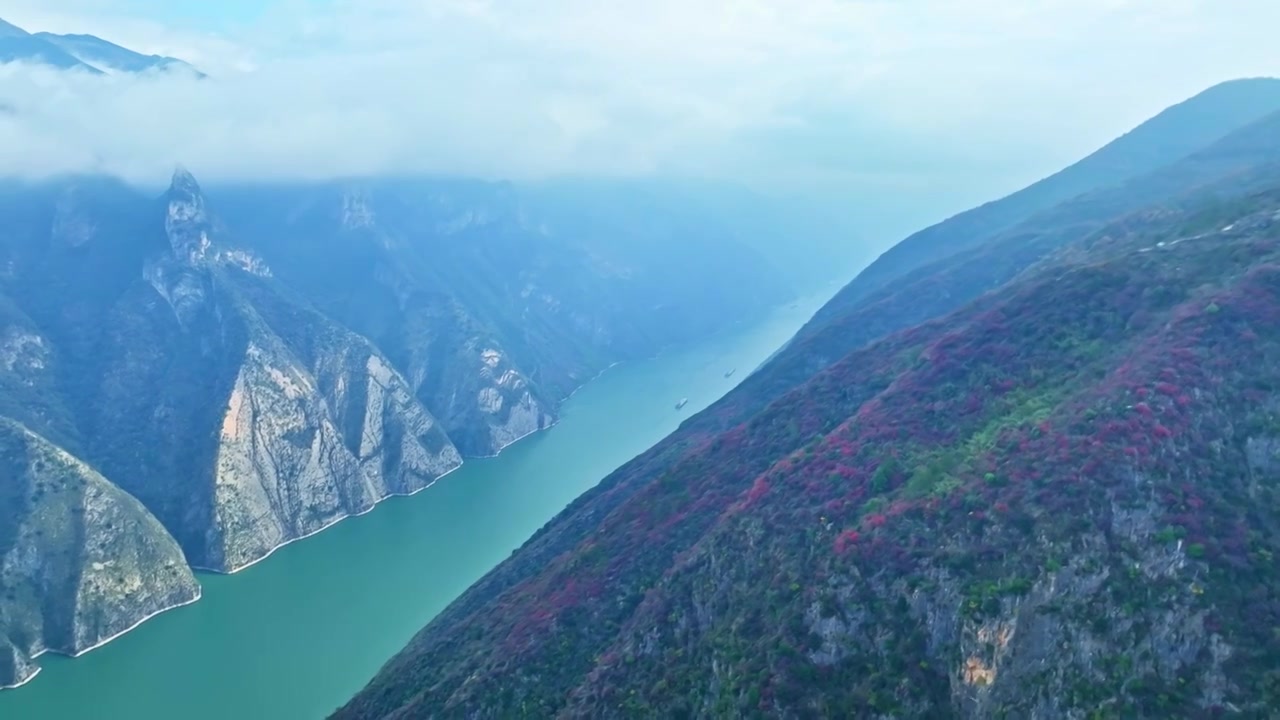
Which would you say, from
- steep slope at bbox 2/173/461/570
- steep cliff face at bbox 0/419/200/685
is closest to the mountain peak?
steep slope at bbox 2/173/461/570

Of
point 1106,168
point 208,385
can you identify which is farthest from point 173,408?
point 1106,168

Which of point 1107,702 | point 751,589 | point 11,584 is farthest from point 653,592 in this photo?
point 11,584

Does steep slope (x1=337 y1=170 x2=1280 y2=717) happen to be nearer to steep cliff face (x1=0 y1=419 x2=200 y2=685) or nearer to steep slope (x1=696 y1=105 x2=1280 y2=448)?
steep slope (x1=696 y1=105 x2=1280 y2=448)


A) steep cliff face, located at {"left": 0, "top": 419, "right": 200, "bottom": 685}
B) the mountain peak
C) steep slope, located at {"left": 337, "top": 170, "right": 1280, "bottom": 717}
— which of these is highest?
the mountain peak

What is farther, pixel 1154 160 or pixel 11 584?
pixel 1154 160

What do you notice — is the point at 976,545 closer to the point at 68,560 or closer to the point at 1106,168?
the point at 68,560

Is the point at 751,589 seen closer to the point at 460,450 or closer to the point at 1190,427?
the point at 1190,427

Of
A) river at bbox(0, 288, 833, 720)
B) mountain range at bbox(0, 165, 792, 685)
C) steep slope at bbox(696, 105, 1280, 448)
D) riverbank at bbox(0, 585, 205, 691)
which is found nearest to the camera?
river at bbox(0, 288, 833, 720)
